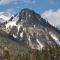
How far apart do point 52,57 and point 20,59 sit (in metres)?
24.6

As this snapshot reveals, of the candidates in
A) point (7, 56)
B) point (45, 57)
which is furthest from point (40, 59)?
point (7, 56)

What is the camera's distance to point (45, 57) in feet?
454

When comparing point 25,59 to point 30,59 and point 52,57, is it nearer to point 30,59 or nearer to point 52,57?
point 30,59

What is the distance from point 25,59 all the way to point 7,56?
45744 mm

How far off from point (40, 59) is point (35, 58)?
3970mm

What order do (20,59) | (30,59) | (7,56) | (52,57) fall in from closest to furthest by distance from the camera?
(7,56) → (52,57) → (30,59) → (20,59)

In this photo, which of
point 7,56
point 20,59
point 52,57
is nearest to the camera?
point 7,56

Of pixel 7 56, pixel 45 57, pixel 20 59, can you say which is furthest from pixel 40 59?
pixel 7 56

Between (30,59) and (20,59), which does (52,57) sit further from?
(20,59)

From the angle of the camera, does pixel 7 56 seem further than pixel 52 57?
No

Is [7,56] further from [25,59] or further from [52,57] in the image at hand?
[25,59]

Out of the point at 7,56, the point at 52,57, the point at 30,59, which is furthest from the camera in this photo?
the point at 30,59

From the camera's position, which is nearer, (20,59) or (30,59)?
(30,59)

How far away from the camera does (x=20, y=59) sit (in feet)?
496
